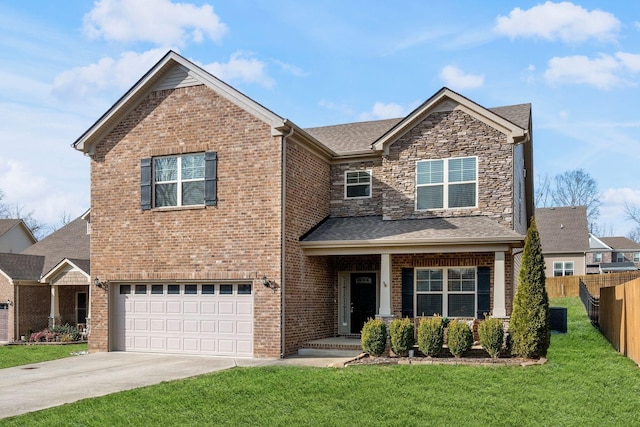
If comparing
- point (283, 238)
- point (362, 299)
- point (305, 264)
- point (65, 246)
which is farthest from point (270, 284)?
point (65, 246)

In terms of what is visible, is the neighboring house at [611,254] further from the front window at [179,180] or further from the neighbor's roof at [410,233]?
the front window at [179,180]

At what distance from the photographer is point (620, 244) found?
66375 millimetres

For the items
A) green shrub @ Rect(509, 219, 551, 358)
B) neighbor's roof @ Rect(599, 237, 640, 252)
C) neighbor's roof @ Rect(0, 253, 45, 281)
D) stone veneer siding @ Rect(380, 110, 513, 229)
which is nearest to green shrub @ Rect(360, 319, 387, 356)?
green shrub @ Rect(509, 219, 551, 358)

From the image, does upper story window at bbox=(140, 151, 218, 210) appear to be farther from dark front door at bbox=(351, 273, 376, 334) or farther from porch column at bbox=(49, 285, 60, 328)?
porch column at bbox=(49, 285, 60, 328)

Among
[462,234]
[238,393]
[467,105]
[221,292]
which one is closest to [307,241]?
[221,292]

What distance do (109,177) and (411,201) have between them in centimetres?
883

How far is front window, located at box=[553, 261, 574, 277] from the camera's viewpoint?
46.4m

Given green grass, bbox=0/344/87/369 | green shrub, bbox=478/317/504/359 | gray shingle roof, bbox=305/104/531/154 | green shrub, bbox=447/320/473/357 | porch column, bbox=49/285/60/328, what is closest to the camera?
green shrub, bbox=478/317/504/359

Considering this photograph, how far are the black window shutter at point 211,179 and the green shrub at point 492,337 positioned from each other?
25.4 ft

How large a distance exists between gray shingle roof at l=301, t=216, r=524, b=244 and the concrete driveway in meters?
4.18

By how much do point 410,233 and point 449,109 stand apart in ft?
12.7

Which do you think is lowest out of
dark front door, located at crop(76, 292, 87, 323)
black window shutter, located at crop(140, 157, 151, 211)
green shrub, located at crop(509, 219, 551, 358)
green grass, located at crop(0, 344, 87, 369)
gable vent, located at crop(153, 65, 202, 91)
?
green grass, located at crop(0, 344, 87, 369)

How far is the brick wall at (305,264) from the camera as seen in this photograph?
17.6 meters

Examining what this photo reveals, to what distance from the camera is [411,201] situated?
19.2m
